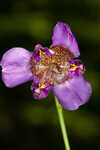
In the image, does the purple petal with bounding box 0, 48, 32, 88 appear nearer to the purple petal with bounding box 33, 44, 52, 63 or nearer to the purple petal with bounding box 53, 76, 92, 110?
the purple petal with bounding box 33, 44, 52, 63

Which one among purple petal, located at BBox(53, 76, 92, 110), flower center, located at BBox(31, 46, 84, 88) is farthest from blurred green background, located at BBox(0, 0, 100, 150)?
purple petal, located at BBox(53, 76, 92, 110)

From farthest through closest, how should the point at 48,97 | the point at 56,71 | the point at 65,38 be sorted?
1. the point at 48,97
2. the point at 56,71
3. the point at 65,38

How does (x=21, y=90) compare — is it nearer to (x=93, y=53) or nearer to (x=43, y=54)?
(x=93, y=53)

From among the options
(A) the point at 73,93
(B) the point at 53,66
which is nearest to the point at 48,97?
(B) the point at 53,66

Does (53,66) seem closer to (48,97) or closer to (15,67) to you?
(15,67)

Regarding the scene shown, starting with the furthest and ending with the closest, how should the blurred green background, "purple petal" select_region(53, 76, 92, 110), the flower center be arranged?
the blurred green background
the flower center
"purple petal" select_region(53, 76, 92, 110)

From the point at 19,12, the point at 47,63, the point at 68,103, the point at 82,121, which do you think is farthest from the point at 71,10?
the point at 68,103

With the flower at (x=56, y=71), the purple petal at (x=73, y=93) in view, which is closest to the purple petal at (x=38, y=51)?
the flower at (x=56, y=71)
